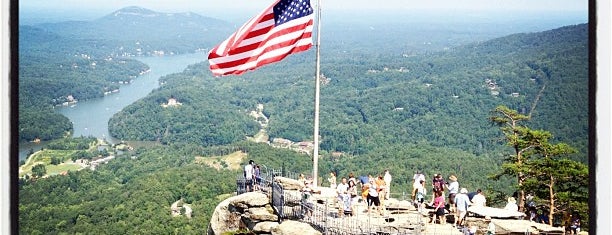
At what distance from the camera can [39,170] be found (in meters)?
54.6

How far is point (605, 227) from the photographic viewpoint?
21.8 ft

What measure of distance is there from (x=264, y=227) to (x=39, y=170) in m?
45.3

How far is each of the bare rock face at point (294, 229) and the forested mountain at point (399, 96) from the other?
33211mm

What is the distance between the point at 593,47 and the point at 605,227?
58.0 inches

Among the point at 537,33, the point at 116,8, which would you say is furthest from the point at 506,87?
the point at 116,8

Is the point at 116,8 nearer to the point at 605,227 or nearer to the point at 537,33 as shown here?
the point at 537,33

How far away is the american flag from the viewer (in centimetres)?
1142

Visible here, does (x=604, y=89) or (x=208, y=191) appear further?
(x=208, y=191)

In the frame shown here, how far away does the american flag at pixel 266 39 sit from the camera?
11422mm

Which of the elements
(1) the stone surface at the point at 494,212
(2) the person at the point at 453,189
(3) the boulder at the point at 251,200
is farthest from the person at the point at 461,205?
(3) the boulder at the point at 251,200

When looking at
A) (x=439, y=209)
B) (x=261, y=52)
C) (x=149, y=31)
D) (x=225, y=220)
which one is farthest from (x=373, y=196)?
(x=149, y=31)

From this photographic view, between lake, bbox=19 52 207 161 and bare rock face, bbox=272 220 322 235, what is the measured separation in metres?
48.3

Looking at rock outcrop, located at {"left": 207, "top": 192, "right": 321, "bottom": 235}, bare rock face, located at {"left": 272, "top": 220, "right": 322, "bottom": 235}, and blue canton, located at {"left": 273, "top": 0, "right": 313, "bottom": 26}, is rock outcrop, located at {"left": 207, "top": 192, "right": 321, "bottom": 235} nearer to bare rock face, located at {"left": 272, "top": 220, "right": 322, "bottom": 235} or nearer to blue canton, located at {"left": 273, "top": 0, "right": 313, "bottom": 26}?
bare rock face, located at {"left": 272, "top": 220, "right": 322, "bottom": 235}

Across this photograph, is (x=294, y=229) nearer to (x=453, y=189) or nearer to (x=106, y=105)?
(x=453, y=189)
